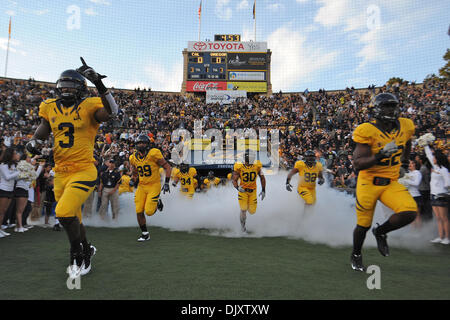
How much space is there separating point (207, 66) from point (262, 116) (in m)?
11.0

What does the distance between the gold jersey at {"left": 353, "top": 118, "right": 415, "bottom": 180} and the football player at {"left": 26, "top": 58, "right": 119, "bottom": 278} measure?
2.92 meters

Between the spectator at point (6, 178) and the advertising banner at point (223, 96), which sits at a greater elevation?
the advertising banner at point (223, 96)

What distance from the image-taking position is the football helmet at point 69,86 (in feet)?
12.6

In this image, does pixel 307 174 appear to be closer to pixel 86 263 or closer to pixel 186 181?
pixel 186 181

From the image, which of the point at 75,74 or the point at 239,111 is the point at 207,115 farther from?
the point at 75,74

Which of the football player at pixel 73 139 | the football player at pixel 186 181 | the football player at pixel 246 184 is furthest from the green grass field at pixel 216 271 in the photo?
the football player at pixel 186 181

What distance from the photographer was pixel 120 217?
975 cm

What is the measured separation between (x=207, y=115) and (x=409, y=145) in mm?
27026

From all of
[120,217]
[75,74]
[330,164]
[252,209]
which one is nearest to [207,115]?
[330,164]

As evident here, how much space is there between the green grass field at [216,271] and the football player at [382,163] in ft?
2.42

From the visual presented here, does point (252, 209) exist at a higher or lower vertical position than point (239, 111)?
lower

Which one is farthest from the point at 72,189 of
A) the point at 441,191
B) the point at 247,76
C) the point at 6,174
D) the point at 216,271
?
the point at 247,76

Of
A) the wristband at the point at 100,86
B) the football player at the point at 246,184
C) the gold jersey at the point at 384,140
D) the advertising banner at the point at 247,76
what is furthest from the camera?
the advertising banner at the point at 247,76

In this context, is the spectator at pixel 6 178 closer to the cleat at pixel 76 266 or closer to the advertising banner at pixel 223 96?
the cleat at pixel 76 266
